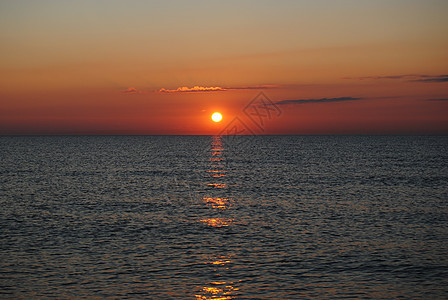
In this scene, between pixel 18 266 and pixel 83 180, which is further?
pixel 83 180

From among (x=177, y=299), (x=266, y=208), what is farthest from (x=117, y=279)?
(x=266, y=208)

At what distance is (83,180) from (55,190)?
44.6ft

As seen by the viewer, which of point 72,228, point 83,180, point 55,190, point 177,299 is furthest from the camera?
point 83,180

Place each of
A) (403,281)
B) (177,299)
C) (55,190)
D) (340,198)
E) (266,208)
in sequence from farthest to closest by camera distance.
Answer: (55,190) → (340,198) → (266,208) → (403,281) → (177,299)

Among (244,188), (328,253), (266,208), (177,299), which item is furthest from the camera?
(244,188)

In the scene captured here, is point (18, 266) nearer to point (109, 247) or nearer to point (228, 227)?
point (109, 247)

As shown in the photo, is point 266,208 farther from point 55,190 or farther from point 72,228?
point 55,190

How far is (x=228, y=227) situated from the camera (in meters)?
39.5

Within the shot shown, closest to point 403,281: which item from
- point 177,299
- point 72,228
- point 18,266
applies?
point 177,299

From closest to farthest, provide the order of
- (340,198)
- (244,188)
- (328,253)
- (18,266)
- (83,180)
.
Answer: (18,266) < (328,253) < (340,198) < (244,188) < (83,180)

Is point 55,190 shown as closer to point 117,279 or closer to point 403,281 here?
point 117,279

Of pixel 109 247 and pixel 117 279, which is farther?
pixel 109 247

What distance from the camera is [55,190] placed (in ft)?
207

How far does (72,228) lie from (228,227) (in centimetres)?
1236
